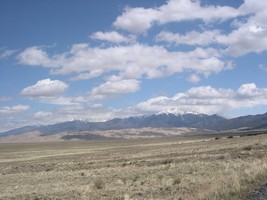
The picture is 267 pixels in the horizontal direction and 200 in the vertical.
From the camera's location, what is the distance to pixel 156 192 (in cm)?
Result: 2352

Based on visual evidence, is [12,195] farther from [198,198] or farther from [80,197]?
[198,198]

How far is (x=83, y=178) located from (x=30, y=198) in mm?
9561

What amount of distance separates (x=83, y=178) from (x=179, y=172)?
26.4 feet

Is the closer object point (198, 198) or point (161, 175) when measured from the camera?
point (198, 198)

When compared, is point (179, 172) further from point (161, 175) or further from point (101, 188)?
point (101, 188)

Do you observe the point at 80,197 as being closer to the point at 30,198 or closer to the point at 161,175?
the point at 30,198

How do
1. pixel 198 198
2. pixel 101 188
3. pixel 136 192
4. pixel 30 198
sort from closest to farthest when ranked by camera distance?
pixel 198 198
pixel 136 192
pixel 30 198
pixel 101 188

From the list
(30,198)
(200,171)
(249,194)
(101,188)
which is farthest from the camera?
(200,171)

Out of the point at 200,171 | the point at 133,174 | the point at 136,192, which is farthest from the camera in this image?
the point at 133,174

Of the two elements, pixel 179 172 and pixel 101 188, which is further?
pixel 179 172

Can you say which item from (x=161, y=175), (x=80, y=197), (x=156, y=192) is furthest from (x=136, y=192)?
(x=161, y=175)

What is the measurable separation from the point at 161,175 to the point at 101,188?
17.0 ft

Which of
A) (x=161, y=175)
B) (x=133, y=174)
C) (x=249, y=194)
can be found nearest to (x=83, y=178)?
(x=133, y=174)

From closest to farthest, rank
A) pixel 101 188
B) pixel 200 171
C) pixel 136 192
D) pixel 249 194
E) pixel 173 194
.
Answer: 1. pixel 249 194
2. pixel 173 194
3. pixel 136 192
4. pixel 101 188
5. pixel 200 171
